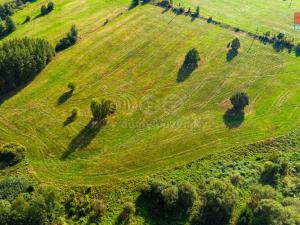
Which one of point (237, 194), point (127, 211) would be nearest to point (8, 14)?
point (127, 211)

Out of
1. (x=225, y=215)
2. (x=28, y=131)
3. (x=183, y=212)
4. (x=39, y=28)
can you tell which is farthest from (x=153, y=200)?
(x=39, y=28)

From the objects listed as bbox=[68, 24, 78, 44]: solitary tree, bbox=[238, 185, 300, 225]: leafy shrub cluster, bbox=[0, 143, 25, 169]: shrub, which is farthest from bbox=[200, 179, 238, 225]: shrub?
bbox=[68, 24, 78, 44]: solitary tree

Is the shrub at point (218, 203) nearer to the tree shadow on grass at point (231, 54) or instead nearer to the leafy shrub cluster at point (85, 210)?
the leafy shrub cluster at point (85, 210)

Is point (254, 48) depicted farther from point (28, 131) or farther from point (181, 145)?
point (28, 131)

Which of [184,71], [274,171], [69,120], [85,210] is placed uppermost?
[184,71]

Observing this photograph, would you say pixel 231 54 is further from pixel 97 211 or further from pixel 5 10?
pixel 5 10

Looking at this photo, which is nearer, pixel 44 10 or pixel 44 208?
pixel 44 208
